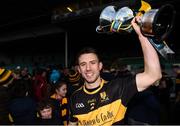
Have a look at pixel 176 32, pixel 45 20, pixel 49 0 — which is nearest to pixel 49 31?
pixel 45 20

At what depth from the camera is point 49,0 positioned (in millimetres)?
15523

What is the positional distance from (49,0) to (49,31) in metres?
4.96

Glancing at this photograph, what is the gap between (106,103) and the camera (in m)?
2.95

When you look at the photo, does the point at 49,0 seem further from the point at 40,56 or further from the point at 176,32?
the point at 40,56

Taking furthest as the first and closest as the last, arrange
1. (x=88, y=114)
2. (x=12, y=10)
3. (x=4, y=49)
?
(x=4, y=49) → (x=12, y=10) → (x=88, y=114)

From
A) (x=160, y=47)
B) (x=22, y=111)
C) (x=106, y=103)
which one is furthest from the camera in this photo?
(x=22, y=111)

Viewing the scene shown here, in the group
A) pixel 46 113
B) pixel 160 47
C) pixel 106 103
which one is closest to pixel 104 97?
pixel 106 103

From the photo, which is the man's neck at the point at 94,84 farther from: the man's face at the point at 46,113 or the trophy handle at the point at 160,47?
the man's face at the point at 46,113

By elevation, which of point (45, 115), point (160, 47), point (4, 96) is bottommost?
point (45, 115)

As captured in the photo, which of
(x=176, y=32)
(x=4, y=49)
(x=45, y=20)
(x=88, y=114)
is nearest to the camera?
(x=88, y=114)

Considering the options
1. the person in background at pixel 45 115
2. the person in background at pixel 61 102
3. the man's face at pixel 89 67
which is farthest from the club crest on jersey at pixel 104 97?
the person in background at pixel 61 102

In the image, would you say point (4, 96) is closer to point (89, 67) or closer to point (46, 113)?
point (46, 113)

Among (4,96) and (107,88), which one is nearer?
(107,88)

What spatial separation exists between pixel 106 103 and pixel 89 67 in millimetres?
334
